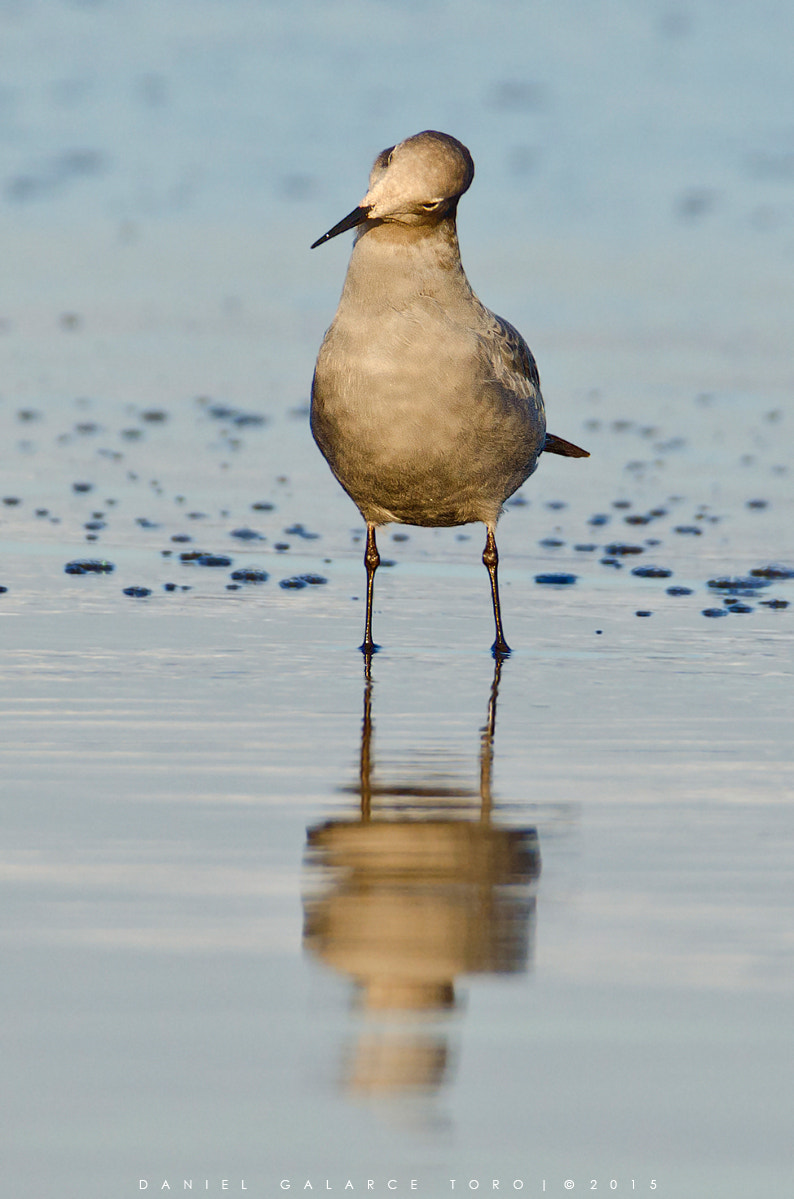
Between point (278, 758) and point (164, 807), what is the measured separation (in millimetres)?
656

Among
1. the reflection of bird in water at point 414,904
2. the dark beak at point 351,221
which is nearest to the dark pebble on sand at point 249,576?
the dark beak at point 351,221

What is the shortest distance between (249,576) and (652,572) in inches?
72.2

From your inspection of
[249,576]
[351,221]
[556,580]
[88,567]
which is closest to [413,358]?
[351,221]

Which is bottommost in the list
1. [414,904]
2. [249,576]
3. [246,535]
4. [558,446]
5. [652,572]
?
[414,904]

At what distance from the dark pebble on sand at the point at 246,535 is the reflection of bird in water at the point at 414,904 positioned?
3923 millimetres

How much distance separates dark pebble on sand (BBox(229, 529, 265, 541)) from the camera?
9.78 metres

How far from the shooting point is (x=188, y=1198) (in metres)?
3.50

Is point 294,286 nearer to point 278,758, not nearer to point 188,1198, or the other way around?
point 278,758

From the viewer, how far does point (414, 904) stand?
4.80m

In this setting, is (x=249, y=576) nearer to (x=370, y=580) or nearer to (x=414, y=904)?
(x=370, y=580)

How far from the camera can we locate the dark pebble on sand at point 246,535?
9.78m

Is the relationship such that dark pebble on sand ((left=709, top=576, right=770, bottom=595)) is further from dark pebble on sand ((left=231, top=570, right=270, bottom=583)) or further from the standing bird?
dark pebble on sand ((left=231, top=570, right=270, bottom=583))

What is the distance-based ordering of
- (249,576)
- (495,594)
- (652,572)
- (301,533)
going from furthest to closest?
(301,533) < (652,572) < (249,576) < (495,594)

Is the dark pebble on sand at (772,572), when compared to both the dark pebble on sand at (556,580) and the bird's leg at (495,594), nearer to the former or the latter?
the dark pebble on sand at (556,580)
